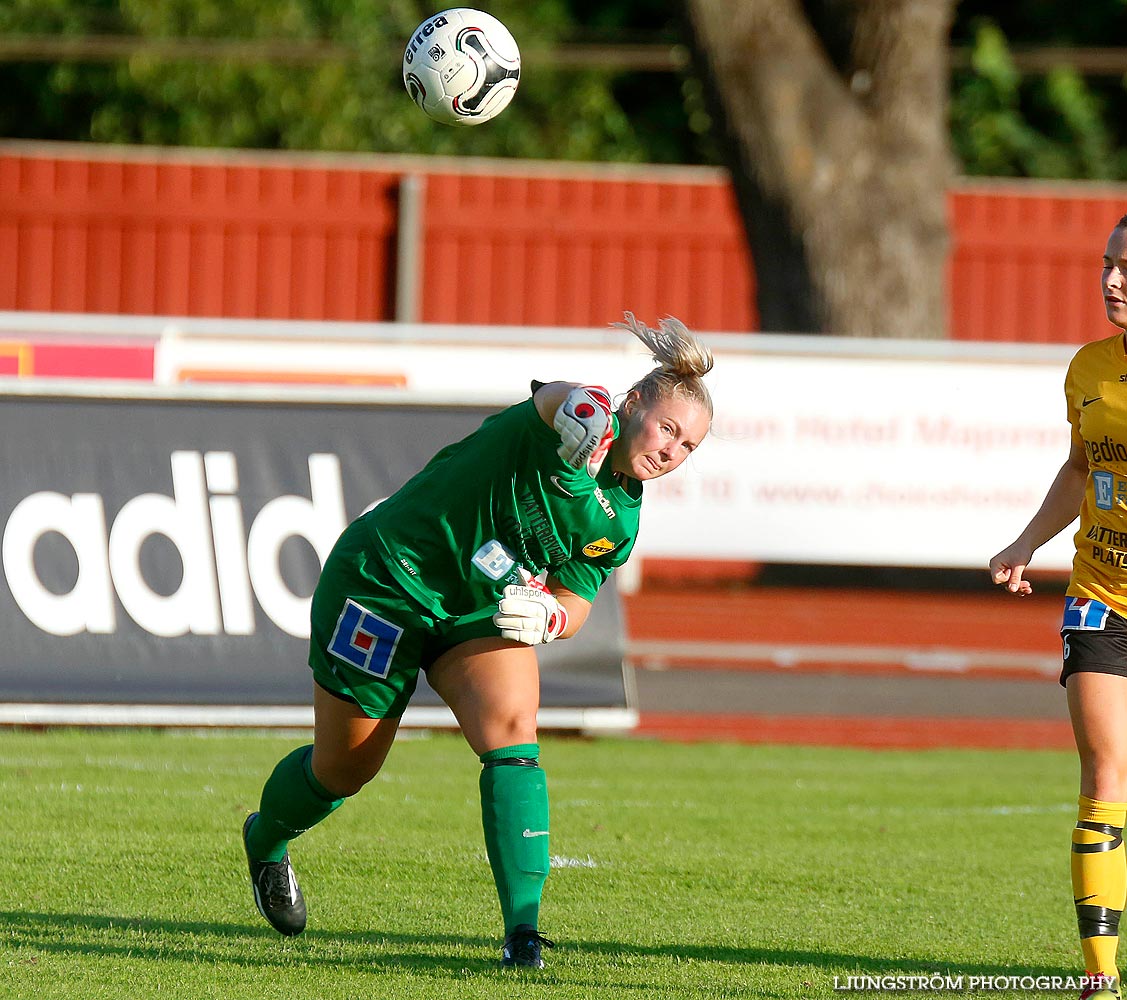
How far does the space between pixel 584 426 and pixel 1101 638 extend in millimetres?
1605

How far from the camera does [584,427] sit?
4645 mm

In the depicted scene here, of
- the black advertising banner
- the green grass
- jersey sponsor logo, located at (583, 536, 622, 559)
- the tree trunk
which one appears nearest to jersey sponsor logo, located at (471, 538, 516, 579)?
jersey sponsor logo, located at (583, 536, 622, 559)

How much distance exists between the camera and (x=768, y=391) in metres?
13.0

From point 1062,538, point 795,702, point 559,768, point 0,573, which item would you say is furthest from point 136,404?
point 1062,538

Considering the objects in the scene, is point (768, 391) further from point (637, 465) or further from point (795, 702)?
point (637, 465)

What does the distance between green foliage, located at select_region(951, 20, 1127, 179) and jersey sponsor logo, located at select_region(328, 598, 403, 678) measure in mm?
23993

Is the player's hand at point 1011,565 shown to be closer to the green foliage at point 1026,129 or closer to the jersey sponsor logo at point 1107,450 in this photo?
the jersey sponsor logo at point 1107,450

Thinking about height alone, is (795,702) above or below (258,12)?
Result: below

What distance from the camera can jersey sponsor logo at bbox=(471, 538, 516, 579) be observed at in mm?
4926

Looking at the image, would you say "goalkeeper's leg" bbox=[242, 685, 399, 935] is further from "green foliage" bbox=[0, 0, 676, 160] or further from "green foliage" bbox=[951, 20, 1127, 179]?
"green foliage" bbox=[951, 20, 1127, 179]

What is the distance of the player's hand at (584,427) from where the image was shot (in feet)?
15.3

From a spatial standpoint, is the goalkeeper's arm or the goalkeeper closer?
the goalkeeper's arm

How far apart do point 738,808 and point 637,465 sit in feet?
11.7

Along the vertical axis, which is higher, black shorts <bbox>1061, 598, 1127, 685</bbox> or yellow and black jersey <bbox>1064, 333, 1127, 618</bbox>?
yellow and black jersey <bbox>1064, 333, 1127, 618</bbox>
